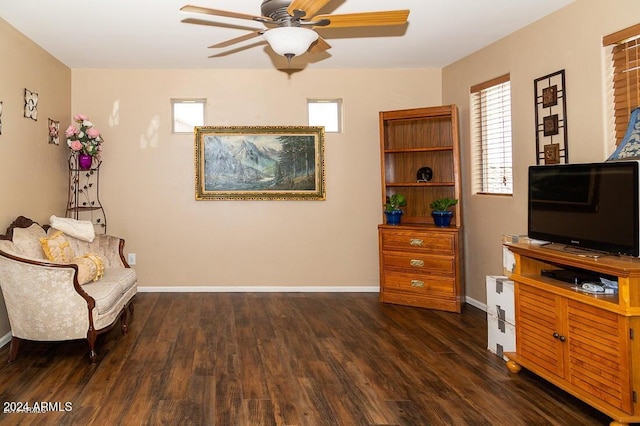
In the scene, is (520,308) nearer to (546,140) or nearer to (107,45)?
(546,140)

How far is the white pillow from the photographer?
3.98 m

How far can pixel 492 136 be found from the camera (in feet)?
14.7

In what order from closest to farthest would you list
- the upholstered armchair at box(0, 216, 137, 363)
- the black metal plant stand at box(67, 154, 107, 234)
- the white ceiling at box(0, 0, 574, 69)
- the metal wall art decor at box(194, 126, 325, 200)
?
the upholstered armchair at box(0, 216, 137, 363), the white ceiling at box(0, 0, 574, 69), the black metal plant stand at box(67, 154, 107, 234), the metal wall art decor at box(194, 126, 325, 200)

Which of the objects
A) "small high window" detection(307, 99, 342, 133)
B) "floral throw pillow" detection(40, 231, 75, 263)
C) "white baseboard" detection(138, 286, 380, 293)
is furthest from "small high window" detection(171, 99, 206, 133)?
"floral throw pillow" detection(40, 231, 75, 263)

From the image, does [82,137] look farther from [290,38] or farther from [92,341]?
[290,38]

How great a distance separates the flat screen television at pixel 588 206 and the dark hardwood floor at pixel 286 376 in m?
0.90

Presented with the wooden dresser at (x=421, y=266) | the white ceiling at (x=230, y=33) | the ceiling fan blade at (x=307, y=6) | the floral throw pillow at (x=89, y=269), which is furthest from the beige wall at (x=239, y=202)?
the ceiling fan blade at (x=307, y=6)

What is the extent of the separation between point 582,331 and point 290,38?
2.24 meters

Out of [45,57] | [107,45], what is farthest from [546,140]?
[45,57]

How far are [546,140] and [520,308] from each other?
149cm

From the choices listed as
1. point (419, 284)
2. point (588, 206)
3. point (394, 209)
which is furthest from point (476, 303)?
Answer: point (588, 206)

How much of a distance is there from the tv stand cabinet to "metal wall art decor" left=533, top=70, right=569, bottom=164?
1.00 meters

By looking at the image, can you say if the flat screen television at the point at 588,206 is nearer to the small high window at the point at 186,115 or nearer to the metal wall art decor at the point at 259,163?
the metal wall art decor at the point at 259,163

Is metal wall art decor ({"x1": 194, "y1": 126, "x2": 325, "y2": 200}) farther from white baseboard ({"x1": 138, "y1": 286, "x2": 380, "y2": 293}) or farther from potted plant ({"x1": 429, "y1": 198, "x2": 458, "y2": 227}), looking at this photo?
potted plant ({"x1": 429, "y1": 198, "x2": 458, "y2": 227})
